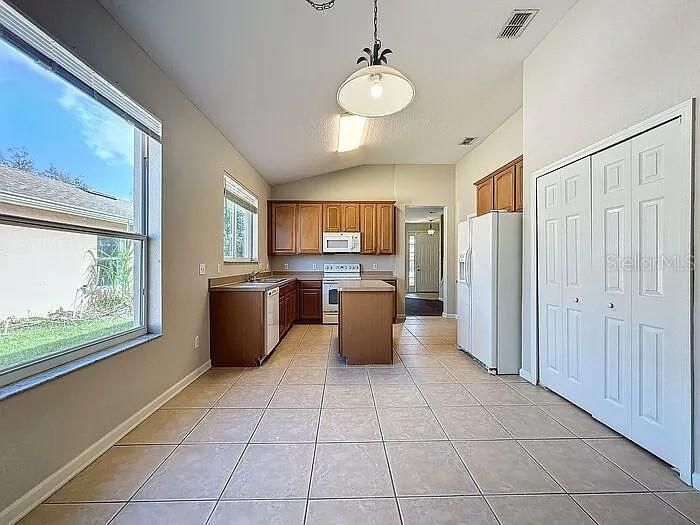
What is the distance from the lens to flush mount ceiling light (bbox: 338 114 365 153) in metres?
5.04

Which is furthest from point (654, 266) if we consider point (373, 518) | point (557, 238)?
point (373, 518)

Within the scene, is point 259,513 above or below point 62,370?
below

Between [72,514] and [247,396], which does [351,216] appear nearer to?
[247,396]

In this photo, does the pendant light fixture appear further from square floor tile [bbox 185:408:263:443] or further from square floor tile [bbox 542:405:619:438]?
square floor tile [bbox 542:405:619:438]

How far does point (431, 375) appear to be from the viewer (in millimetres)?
4062

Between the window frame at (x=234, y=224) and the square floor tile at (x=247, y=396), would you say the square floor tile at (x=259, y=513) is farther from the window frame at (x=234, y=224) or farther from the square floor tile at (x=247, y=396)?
the window frame at (x=234, y=224)

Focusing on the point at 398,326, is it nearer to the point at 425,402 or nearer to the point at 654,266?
the point at 425,402

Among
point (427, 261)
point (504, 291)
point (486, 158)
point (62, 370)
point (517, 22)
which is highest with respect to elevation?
point (517, 22)

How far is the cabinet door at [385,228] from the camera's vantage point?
307 inches

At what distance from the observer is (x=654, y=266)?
2.32m

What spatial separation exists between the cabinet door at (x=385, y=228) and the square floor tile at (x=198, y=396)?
4668mm

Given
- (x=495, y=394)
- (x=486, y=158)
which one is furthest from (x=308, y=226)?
A: (x=495, y=394)

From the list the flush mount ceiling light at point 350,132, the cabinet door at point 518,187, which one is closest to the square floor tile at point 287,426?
the cabinet door at point 518,187

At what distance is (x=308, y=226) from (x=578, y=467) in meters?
6.18
